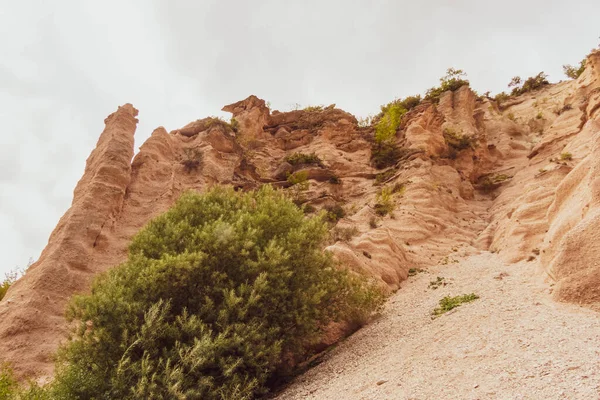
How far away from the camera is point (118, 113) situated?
25625mm

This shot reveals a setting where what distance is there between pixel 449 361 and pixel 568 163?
59.0 ft

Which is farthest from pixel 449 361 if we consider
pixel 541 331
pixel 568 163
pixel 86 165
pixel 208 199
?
pixel 86 165

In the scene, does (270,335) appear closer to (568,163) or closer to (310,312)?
→ (310,312)

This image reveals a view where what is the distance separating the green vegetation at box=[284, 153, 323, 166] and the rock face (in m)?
0.57

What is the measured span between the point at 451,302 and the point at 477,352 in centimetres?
531

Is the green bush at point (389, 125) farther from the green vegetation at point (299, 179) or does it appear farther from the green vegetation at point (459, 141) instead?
the green vegetation at point (299, 179)

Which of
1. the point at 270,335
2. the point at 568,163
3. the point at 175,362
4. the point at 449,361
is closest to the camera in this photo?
the point at 449,361

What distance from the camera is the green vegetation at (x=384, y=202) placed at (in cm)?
2727

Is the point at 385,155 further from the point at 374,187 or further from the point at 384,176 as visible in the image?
the point at 374,187

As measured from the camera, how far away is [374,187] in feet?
106

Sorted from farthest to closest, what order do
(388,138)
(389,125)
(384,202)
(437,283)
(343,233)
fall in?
(389,125), (388,138), (384,202), (343,233), (437,283)

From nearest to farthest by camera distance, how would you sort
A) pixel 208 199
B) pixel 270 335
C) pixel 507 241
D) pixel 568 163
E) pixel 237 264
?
1. pixel 270 335
2. pixel 237 264
3. pixel 208 199
4. pixel 507 241
5. pixel 568 163

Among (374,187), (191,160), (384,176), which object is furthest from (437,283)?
(191,160)

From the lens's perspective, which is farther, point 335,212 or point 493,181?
point 493,181
